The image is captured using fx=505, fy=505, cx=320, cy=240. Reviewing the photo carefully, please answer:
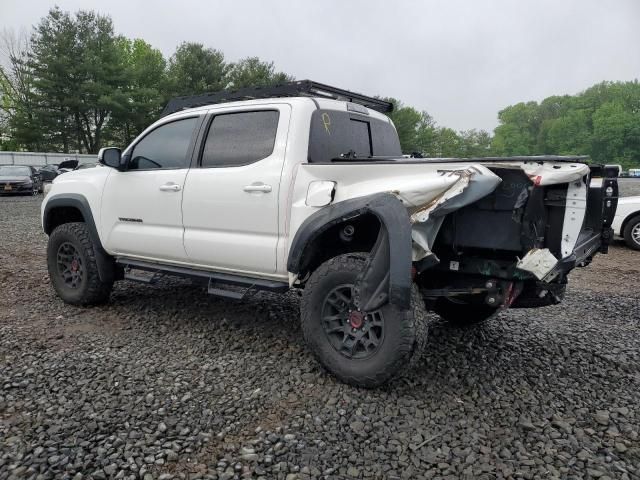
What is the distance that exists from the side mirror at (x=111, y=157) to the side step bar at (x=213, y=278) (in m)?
0.89

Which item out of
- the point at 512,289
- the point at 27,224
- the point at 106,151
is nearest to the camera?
the point at 512,289

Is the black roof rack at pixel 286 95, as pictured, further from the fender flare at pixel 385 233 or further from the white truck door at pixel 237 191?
the fender flare at pixel 385 233

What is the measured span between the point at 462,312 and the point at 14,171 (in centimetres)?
2303

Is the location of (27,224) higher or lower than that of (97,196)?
lower

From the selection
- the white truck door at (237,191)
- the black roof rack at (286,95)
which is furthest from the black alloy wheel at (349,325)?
the black roof rack at (286,95)

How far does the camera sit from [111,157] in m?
4.61

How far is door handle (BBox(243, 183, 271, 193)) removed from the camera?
3.67m

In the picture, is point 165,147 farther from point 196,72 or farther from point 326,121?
point 196,72

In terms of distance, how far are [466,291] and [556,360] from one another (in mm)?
1192

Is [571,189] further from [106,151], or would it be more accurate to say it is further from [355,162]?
[106,151]

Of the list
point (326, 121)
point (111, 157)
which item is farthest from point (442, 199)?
point (111, 157)

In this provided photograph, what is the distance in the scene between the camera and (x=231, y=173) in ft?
12.8

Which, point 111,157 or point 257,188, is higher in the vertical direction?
point 111,157

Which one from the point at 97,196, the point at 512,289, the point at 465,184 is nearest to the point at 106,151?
the point at 97,196
